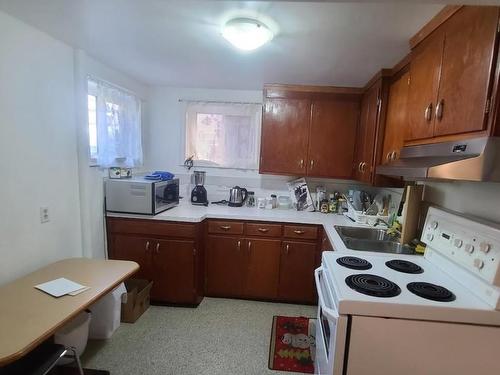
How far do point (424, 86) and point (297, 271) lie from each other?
1.86m

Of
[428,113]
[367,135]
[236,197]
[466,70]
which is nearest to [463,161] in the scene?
[466,70]

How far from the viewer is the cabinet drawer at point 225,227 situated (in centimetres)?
264

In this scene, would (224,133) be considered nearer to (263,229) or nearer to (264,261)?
(263,229)

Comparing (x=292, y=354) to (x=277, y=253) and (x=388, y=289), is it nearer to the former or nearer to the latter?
(x=277, y=253)

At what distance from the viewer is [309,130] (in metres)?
2.83

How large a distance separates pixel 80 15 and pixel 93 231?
1.65m

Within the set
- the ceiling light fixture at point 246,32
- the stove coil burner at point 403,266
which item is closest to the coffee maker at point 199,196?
the ceiling light fixture at point 246,32

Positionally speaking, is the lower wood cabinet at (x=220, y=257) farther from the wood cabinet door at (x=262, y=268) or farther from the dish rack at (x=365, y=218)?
the dish rack at (x=365, y=218)

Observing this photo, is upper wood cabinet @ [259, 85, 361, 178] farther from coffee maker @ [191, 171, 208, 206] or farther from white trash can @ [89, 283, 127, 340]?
white trash can @ [89, 283, 127, 340]

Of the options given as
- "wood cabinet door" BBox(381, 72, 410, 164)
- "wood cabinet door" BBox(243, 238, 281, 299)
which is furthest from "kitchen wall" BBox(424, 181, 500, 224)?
"wood cabinet door" BBox(243, 238, 281, 299)

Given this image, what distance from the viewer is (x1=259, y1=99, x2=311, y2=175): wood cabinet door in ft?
9.24

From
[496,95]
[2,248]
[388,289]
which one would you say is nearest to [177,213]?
[2,248]

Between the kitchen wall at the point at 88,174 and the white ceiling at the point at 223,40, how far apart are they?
0.40 feet

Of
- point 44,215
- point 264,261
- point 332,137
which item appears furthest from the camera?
point 332,137
